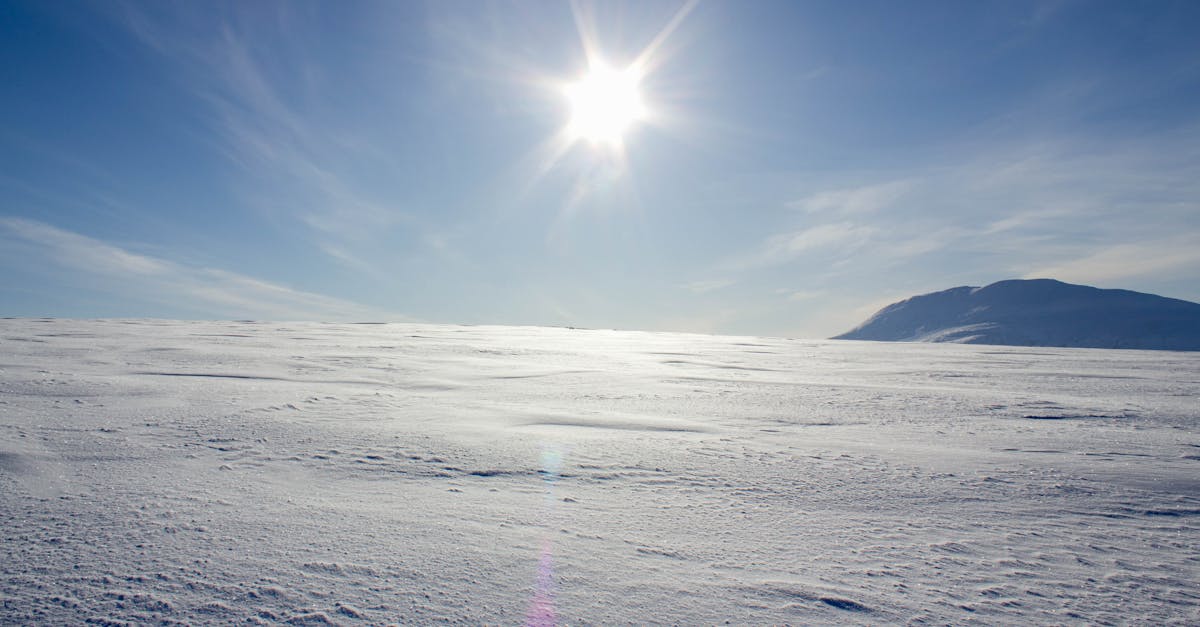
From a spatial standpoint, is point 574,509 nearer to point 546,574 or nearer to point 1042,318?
point 546,574

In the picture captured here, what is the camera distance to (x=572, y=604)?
4.00ft

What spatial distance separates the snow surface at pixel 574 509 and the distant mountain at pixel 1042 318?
411 feet

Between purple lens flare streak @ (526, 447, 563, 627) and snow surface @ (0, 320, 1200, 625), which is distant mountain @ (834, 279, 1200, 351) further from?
purple lens flare streak @ (526, 447, 563, 627)

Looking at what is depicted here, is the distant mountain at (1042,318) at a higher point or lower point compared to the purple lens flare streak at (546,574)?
higher

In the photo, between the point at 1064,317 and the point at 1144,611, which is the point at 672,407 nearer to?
the point at 1144,611

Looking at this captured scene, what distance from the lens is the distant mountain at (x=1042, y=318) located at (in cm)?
13012

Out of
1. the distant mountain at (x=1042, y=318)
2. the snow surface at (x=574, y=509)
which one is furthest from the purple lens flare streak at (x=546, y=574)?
the distant mountain at (x=1042, y=318)

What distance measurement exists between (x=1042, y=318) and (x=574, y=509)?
640 feet

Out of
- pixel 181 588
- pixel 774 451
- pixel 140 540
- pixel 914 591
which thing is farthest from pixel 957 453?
pixel 140 540

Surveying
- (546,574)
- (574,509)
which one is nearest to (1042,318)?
(574,509)

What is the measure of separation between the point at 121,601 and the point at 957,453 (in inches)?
125

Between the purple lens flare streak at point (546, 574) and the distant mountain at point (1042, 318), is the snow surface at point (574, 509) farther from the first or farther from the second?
the distant mountain at point (1042, 318)

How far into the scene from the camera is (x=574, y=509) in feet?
5.90

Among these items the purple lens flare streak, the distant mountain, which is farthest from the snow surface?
the distant mountain
